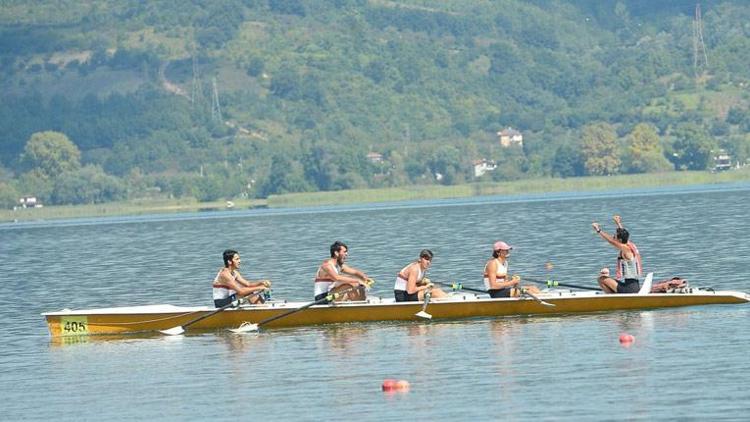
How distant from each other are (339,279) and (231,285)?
105 inches

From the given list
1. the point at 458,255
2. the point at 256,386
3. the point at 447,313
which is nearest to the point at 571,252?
the point at 458,255

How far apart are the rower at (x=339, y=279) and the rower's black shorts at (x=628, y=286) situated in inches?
235

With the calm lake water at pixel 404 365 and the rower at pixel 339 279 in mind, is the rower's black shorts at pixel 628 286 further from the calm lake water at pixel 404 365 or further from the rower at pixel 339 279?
the rower at pixel 339 279

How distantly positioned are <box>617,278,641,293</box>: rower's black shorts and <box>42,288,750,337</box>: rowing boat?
305 millimetres

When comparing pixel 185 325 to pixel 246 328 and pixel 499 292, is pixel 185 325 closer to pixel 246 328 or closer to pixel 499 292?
pixel 246 328

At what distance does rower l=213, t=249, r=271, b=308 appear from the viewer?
1700 inches

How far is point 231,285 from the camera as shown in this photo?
43281mm

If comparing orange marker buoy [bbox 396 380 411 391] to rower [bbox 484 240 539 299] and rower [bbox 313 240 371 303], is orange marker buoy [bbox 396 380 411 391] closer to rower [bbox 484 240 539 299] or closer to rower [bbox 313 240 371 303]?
rower [bbox 484 240 539 299]

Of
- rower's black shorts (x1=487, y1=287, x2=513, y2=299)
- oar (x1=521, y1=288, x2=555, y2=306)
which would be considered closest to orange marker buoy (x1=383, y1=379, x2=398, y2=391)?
oar (x1=521, y1=288, x2=555, y2=306)

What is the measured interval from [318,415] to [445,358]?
21.2 ft

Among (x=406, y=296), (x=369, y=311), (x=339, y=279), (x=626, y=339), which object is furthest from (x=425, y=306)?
(x=626, y=339)

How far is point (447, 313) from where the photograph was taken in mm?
42812

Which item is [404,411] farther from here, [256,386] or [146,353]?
[146,353]

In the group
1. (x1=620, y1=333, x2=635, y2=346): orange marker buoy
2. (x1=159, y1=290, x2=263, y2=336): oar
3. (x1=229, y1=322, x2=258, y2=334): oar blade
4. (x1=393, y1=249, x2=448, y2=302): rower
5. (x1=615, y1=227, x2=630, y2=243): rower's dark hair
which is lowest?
(x1=620, y1=333, x2=635, y2=346): orange marker buoy
